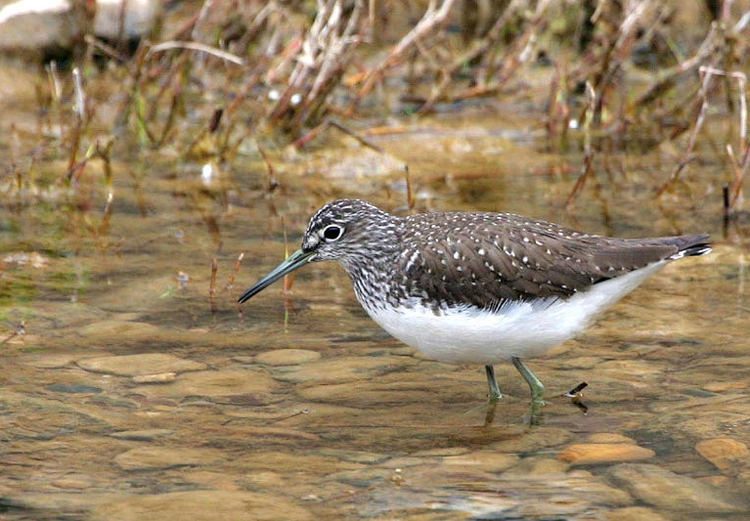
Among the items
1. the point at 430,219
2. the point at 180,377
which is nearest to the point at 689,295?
the point at 430,219

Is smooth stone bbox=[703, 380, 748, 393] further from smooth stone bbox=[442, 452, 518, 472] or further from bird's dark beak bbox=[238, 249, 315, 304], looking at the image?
bird's dark beak bbox=[238, 249, 315, 304]

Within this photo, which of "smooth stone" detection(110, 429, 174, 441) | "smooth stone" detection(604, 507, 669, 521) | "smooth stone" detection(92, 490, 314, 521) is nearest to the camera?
"smooth stone" detection(92, 490, 314, 521)

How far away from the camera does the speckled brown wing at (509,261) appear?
19.5ft

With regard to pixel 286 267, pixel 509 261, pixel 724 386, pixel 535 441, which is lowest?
pixel 535 441

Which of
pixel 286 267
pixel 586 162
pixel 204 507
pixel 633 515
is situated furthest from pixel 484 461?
pixel 586 162

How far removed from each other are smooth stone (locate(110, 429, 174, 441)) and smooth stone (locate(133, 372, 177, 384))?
2.15 feet

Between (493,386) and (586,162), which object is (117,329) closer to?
(493,386)

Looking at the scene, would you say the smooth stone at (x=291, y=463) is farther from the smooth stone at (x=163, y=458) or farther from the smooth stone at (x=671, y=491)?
the smooth stone at (x=671, y=491)

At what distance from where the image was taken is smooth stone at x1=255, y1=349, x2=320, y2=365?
669 cm

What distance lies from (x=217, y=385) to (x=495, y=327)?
5.10ft

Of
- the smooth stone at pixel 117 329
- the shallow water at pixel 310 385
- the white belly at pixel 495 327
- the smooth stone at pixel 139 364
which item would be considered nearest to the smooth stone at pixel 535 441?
the shallow water at pixel 310 385

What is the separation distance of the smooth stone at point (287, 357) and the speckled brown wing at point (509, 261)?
3.23 feet

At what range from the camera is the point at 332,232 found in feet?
21.5

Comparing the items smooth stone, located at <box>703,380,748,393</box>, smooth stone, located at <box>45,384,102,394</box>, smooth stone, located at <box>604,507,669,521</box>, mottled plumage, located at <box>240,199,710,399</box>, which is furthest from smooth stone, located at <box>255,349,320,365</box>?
smooth stone, located at <box>604,507,669,521</box>
